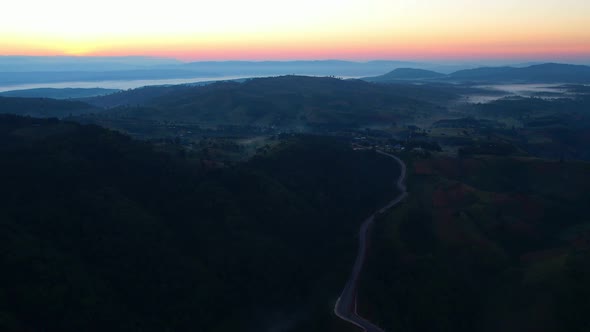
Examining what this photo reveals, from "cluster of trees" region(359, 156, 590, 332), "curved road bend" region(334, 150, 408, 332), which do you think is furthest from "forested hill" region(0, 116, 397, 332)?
"cluster of trees" region(359, 156, 590, 332)

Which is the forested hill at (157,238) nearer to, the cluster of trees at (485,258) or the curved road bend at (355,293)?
the curved road bend at (355,293)

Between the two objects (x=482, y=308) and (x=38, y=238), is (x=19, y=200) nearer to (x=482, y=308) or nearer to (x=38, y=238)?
(x=38, y=238)

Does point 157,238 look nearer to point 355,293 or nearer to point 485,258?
point 355,293

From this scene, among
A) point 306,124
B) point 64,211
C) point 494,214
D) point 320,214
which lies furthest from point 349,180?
point 306,124

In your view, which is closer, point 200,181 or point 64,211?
point 64,211

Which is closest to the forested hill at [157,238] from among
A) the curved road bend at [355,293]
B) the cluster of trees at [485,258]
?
the curved road bend at [355,293]

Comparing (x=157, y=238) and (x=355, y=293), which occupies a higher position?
(x=157, y=238)

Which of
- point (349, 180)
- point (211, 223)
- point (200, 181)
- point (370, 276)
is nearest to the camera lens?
point (370, 276)

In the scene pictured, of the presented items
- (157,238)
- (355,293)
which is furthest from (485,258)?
(157,238)
